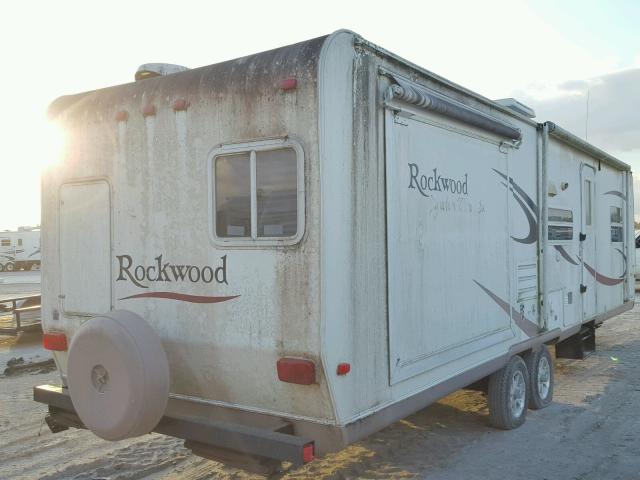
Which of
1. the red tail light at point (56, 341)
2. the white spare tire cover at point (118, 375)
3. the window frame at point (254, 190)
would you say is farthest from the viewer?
the red tail light at point (56, 341)

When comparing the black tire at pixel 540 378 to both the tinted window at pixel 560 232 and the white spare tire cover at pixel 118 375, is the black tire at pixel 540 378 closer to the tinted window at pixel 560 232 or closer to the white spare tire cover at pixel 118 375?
the tinted window at pixel 560 232

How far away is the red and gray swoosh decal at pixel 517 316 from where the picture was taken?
208 inches

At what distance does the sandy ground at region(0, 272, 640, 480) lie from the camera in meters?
4.66

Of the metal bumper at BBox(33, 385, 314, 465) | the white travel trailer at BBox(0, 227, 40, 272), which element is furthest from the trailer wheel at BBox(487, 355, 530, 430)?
the white travel trailer at BBox(0, 227, 40, 272)

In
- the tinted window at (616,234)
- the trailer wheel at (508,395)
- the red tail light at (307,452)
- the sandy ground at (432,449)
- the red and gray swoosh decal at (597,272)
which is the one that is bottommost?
the sandy ground at (432,449)

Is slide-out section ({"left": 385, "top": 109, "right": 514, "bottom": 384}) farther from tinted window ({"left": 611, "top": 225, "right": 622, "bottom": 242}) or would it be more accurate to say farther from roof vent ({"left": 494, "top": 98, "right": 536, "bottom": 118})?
tinted window ({"left": 611, "top": 225, "right": 622, "bottom": 242})

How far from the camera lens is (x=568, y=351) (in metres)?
8.77

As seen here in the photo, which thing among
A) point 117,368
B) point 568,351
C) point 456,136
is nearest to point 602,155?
point 568,351

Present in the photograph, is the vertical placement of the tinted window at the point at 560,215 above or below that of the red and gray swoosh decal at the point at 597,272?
above

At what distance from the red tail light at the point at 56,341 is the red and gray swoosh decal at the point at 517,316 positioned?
10.6ft

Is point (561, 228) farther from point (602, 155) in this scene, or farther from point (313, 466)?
point (313, 466)

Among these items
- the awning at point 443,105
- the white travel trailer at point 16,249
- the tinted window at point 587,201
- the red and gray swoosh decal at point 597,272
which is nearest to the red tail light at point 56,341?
the awning at point 443,105

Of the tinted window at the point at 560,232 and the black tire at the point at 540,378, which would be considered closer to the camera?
the black tire at the point at 540,378

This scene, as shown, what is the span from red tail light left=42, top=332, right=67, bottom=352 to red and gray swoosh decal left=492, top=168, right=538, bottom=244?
3944 mm
